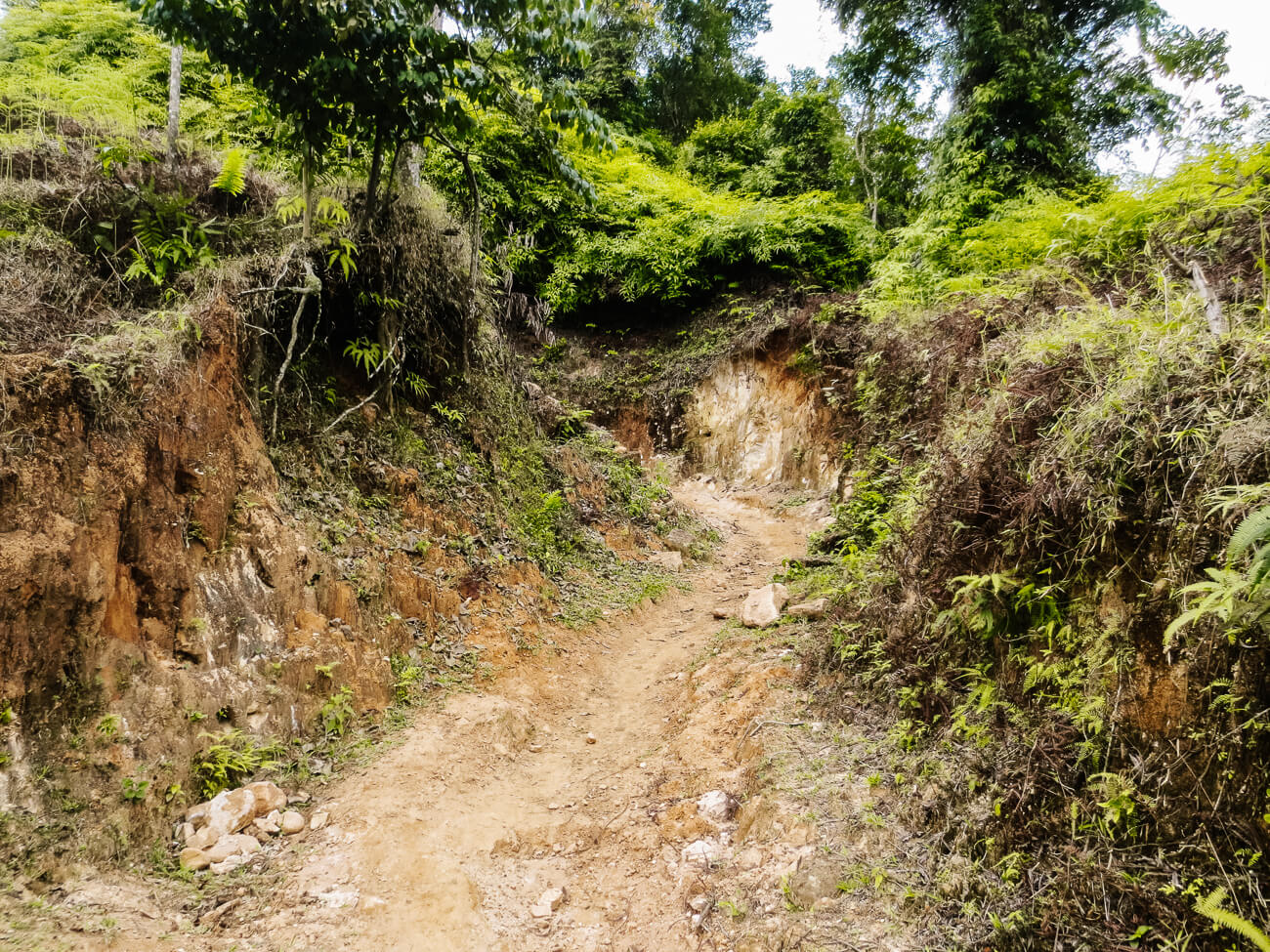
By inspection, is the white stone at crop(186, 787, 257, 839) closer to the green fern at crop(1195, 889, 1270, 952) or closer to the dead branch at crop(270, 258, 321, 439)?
the dead branch at crop(270, 258, 321, 439)

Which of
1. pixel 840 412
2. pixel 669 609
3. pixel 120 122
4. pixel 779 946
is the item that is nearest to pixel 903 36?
pixel 840 412

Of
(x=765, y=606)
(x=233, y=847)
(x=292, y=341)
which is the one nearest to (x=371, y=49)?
(x=292, y=341)

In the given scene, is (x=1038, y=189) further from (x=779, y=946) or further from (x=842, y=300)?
(x=779, y=946)

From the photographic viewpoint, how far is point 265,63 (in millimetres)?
5297

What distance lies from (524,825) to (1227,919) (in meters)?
3.88

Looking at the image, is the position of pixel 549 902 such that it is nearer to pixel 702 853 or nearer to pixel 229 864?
pixel 702 853

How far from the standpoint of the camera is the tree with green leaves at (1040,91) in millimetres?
10852

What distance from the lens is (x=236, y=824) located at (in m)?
3.91

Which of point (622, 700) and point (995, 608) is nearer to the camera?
point (995, 608)

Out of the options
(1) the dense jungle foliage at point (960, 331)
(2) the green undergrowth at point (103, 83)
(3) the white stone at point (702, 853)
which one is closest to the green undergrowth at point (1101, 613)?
(1) the dense jungle foliage at point (960, 331)

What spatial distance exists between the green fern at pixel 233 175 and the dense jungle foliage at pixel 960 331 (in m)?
0.03

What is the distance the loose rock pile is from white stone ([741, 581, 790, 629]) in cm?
450

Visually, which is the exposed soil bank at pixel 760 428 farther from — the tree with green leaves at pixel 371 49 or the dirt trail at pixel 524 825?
the tree with green leaves at pixel 371 49

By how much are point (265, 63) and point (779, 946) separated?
7412 millimetres
